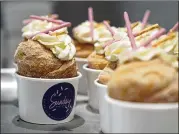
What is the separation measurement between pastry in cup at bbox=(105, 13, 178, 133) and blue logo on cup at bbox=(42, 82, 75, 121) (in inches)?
21.1

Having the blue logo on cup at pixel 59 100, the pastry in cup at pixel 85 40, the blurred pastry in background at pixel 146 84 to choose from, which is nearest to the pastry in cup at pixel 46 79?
the blue logo on cup at pixel 59 100

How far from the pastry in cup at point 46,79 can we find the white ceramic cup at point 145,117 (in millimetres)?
575

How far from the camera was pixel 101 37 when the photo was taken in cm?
224

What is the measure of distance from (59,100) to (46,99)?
0.16ft

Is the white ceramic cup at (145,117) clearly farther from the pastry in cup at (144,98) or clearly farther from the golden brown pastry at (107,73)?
the golden brown pastry at (107,73)

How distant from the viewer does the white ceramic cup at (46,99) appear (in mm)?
1766

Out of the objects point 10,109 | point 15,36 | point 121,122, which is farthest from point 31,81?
point 15,36

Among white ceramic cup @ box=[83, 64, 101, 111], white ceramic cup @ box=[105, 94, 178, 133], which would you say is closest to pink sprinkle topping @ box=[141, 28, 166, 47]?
white ceramic cup @ box=[105, 94, 178, 133]

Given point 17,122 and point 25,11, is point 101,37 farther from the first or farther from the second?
point 25,11

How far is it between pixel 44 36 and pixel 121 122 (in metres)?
0.69

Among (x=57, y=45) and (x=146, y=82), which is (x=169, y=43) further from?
(x=57, y=45)

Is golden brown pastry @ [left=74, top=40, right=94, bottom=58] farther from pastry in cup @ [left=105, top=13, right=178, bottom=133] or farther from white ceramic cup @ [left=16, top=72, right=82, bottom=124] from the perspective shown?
pastry in cup @ [left=105, top=13, right=178, bottom=133]

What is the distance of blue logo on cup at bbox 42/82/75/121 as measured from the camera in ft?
5.79

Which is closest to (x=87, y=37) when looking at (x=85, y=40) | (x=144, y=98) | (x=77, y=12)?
(x=85, y=40)
